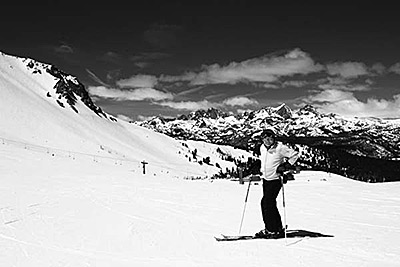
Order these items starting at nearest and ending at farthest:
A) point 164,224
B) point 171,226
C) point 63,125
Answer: point 171,226, point 164,224, point 63,125

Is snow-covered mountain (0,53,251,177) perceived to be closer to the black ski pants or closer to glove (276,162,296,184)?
the black ski pants

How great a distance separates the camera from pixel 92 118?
13200 cm

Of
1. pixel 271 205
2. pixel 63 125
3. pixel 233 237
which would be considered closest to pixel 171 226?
pixel 233 237

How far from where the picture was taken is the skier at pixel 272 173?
9406 mm

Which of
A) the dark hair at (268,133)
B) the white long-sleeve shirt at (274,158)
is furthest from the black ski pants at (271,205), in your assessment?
the dark hair at (268,133)

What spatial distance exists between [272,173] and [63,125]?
96232 millimetres

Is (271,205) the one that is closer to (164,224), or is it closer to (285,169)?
(285,169)

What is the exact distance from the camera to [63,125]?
324 ft

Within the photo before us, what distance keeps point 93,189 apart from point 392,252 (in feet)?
44.0

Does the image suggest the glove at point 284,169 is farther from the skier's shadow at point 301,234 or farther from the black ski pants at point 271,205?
the skier's shadow at point 301,234

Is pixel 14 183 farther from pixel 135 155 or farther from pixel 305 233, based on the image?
pixel 135 155

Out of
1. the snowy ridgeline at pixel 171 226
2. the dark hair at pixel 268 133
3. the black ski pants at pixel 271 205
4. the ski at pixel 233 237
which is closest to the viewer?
the snowy ridgeline at pixel 171 226

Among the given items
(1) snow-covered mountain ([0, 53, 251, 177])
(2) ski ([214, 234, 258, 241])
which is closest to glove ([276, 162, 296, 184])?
(2) ski ([214, 234, 258, 241])

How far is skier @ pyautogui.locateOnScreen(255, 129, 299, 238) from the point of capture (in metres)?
9.41
